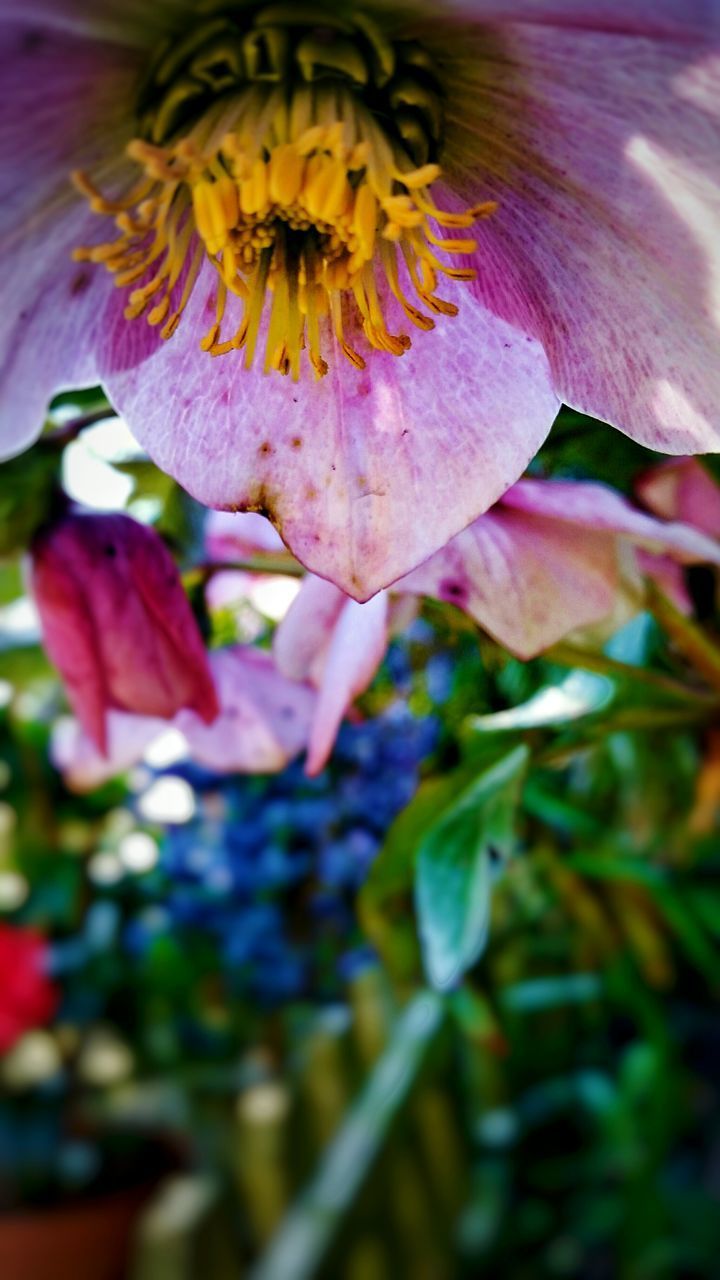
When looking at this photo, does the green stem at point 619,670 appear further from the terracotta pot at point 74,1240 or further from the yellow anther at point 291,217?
→ the terracotta pot at point 74,1240

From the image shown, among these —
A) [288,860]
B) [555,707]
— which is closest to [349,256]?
[555,707]

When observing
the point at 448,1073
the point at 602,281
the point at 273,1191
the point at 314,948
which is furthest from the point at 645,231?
the point at 273,1191

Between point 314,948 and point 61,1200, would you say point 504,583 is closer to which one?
point 314,948

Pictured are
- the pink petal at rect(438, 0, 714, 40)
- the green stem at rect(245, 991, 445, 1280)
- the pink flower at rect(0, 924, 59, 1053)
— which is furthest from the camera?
the green stem at rect(245, 991, 445, 1280)

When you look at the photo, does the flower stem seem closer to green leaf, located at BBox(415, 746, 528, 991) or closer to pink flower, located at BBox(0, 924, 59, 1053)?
green leaf, located at BBox(415, 746, 528, 991)

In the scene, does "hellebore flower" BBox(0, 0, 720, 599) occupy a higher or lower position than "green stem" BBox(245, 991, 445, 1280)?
higher

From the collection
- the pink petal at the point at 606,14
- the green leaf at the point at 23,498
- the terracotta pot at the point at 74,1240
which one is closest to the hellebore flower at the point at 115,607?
the green leaf at the point at 23,498

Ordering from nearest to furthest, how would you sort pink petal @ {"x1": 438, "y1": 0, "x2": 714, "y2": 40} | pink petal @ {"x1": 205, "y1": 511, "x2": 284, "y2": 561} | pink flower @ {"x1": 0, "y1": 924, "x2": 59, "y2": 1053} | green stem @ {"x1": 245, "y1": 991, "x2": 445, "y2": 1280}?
pink petal @ {"x1": 438, "y1": 0, "x2": 714, "y2": 40}
pink petal @ {"x1": 205, "y1": 511, "x2": 284, "y2": 561}
pink flower @ {"x1": 0, "y1": 924, "x2": 59, "y2": 1053}
green stem @ {"x1": 245, "y1": 991, "x2": 445, "y2": 1280}

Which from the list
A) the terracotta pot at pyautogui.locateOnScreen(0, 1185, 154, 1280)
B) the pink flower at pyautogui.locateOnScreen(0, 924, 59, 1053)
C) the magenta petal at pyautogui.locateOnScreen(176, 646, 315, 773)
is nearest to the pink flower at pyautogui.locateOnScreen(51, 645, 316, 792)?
the magenta petal at pyautogui.locateOnScreen(176, 646, 315, 773)
